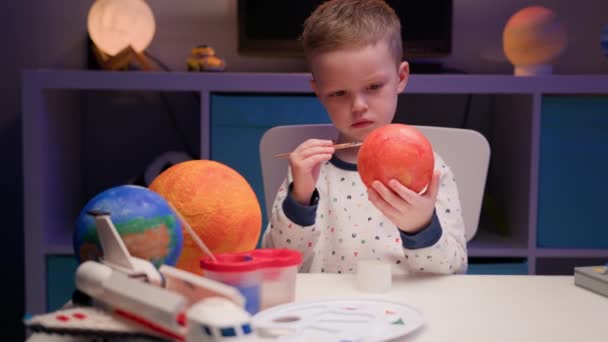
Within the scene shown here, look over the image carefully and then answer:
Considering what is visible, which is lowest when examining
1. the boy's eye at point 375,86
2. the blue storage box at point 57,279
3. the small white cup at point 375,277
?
the blue storage box at point 57,279

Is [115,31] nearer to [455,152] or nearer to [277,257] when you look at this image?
[455,152]

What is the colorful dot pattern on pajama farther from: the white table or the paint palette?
the paint palette

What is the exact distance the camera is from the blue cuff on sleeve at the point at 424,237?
90 cm

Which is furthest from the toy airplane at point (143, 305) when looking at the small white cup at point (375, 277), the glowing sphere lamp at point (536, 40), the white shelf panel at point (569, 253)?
the glowing sphere lamp at point (536, 40)

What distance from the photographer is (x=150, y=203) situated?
645mm

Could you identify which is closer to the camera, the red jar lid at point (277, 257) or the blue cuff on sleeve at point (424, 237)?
the red jar lid at point (277, 257)

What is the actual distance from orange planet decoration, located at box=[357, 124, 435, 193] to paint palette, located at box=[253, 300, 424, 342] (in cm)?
19

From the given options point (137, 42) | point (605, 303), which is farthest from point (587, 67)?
point (605, 303)

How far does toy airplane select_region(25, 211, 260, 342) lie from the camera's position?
0.46m

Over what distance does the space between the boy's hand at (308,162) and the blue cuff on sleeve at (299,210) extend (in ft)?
0.12

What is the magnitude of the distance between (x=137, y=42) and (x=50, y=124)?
44cm

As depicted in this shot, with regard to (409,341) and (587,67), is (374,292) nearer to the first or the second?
(409,341)

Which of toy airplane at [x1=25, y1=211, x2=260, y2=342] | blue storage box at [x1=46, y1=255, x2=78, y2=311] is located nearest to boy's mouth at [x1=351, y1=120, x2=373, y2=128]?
toy airplane at [x1=25, y1=211, x2=260, y2=342]

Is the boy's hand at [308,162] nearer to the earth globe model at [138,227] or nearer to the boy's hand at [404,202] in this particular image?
the boy's hand at [404,202]
